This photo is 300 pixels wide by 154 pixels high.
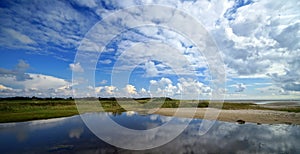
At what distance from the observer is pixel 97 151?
12930 mm

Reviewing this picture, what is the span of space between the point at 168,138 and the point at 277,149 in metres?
8.58

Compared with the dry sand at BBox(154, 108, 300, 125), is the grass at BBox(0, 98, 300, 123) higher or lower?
higher

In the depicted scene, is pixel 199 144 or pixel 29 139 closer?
pixel 199 144

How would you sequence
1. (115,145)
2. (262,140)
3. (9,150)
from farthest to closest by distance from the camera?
(262,140)
(115,145)
(9,150)

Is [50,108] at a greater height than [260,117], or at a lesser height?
greater

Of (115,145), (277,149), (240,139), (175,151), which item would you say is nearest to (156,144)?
(175,151)

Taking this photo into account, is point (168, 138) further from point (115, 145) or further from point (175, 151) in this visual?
point (115, 145)

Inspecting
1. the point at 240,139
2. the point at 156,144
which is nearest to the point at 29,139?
the point at 156,144

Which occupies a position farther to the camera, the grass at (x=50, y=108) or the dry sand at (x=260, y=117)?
the grass at (x=50, y=108)

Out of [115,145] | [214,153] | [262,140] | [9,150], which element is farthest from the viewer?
[262,140]

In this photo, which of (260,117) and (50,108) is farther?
(50,108)

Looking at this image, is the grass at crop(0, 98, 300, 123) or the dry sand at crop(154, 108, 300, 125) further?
the grass at crop(0, 98, 300, 123)

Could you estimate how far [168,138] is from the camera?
17344 mm

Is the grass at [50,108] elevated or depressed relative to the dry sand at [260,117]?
elevated
